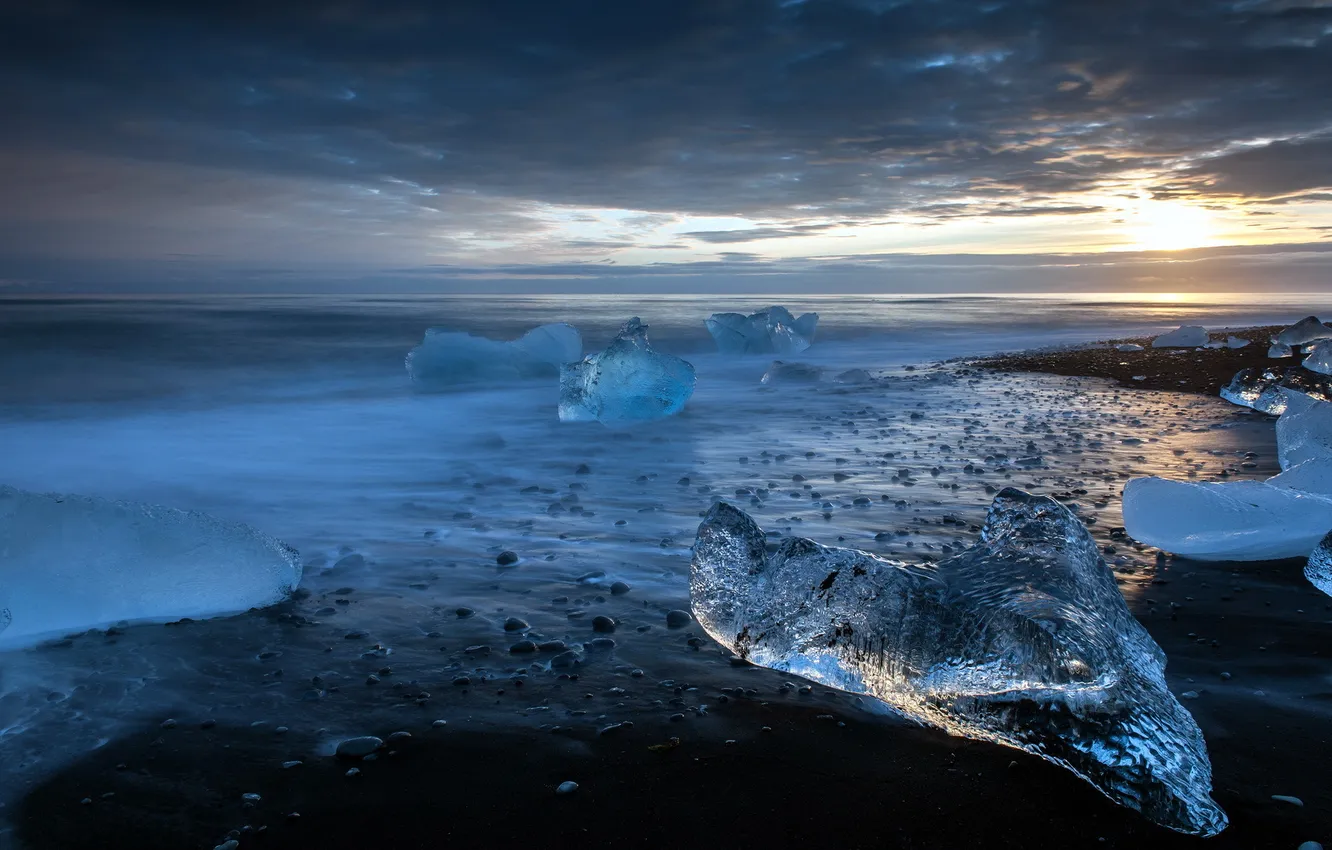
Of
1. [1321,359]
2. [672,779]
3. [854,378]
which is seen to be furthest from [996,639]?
[1321,359]

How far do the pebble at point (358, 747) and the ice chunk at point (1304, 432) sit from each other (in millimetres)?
6788

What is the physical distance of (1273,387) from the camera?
10.9 m

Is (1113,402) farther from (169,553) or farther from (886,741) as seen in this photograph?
(169,553)

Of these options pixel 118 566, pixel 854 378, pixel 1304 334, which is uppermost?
pixel 1304 334

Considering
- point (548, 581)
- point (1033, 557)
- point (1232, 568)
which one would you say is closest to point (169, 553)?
point (548, 581)

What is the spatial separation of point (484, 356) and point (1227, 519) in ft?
43.0

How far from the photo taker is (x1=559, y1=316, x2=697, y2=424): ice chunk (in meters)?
10.8

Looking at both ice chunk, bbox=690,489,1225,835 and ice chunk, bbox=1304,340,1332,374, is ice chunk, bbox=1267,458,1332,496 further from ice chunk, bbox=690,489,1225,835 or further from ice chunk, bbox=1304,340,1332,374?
ice chunk, bbox=1304,340,1332,374

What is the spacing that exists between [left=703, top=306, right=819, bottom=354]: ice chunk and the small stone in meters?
19.7

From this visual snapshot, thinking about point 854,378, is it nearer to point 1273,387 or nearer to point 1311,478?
point 1273,387

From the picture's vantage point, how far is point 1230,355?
19531 millimetres

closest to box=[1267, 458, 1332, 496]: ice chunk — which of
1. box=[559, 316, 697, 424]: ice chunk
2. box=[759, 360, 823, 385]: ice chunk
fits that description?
box=[559, 316, 697, 424]: ice chunk

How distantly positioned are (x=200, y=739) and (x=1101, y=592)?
11.2 feet

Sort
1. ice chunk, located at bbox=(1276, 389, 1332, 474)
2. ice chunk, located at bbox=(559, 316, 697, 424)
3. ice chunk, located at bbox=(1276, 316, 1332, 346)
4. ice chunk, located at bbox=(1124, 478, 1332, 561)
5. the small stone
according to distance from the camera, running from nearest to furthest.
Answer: the small stone → ice chunk, located at bbox=(1124, 478, 1332, 561) → ice chunk, located at bbox=(1276, 389, 1332, 474) → ice chunk, located at bbox=(559, 316, 697, 424) → ice chunk, located at bbox=(1276, 316, 1332, 346)
